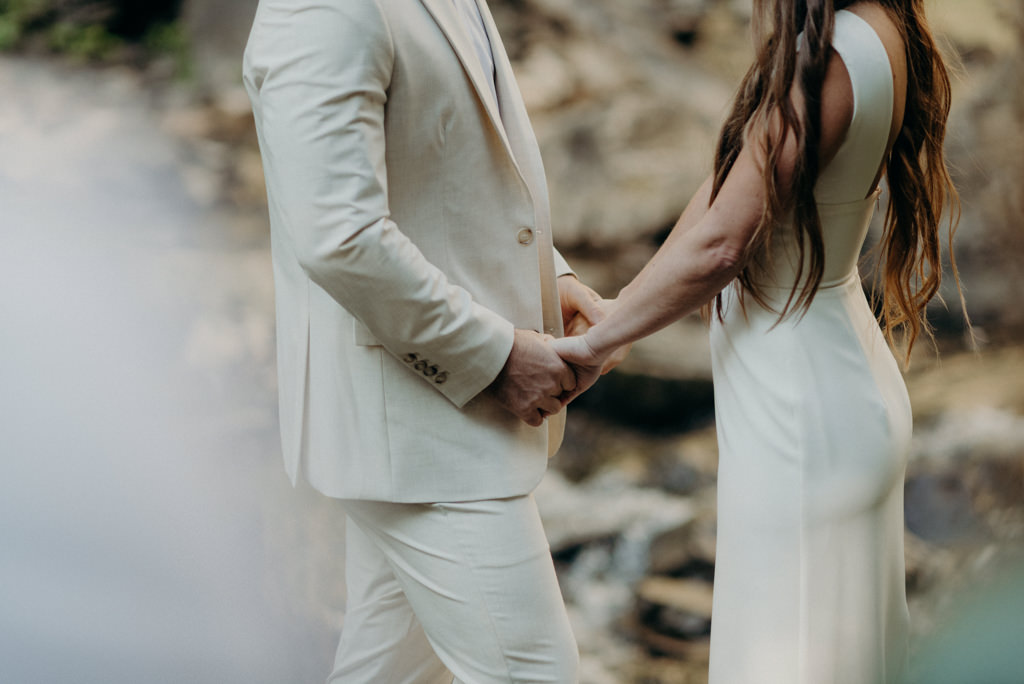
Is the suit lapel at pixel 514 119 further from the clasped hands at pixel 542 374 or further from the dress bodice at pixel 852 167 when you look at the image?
the dress bodice at pixel 852 167

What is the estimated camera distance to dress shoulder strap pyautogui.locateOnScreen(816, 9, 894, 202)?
3.21 feet

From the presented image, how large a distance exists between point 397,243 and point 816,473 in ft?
1.84

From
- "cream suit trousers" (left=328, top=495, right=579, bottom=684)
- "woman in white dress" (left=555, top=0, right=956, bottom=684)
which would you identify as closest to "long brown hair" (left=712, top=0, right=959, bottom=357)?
"woman in white dress" (left=555, top=0, right=956, bottom=684)

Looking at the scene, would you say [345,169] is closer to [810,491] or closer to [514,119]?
[514,119]

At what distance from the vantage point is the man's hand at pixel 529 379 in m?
1.13

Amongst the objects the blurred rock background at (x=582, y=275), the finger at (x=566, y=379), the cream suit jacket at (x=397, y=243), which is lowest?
the blurred rock background at (x=582, y=275)

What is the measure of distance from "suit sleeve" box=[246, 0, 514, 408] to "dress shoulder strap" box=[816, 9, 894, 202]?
1.50 feet

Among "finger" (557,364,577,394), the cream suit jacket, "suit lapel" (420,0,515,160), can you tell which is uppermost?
"suit lapel" (420,0,515,160)

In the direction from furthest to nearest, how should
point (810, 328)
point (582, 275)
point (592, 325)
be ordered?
1. point (582, 275)
2. point (592, 325)
3. point (810, 328)

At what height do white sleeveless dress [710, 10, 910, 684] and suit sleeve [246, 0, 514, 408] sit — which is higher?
suit sleeve [246, 0, 514, 408]

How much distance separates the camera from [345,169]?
961 millimetres

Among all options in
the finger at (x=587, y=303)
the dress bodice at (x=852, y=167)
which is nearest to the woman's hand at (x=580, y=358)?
the finger at (x=587, y=303)

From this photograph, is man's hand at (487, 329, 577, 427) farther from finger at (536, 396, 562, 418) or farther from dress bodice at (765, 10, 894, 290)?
dress bodice at (765, 10, 894, 290)

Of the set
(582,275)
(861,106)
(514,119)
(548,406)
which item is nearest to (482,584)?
(548,406)
